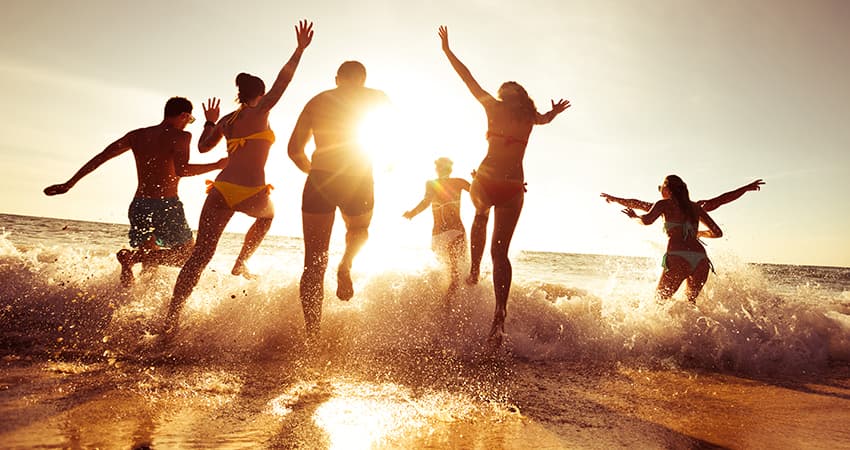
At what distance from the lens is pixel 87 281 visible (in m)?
6.19

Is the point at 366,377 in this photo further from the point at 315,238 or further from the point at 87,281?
the point at 87,281

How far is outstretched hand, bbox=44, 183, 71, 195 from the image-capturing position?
4.60m

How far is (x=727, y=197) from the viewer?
240 inches

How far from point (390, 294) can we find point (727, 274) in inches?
202

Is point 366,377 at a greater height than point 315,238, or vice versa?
point 315,238

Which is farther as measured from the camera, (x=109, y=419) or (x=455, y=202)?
(x=455, y=202)

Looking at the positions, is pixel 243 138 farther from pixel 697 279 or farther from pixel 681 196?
pixel 697 279

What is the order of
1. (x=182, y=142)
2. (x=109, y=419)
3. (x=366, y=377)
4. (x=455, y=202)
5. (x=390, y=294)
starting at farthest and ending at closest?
1. (x=455, y=202)
2. (x=390, y=294)
3. (x=182, y=142)
4. (x=366, y=377)
5. (x=109, y=419)

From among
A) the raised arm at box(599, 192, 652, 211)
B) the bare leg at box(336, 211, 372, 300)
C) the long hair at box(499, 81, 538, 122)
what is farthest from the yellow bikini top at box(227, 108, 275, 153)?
the raised arm at box(599, 192, 652, 211)

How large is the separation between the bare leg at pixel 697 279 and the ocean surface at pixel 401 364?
0.17m

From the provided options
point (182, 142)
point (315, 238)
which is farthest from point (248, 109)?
point (315, 238)

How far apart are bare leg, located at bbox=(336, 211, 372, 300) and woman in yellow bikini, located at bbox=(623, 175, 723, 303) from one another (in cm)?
354

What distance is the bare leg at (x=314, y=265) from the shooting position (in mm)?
4242

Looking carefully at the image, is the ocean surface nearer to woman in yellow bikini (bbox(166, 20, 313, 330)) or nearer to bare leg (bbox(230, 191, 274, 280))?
bare leg (bbox(230, 191, 274, 280))
